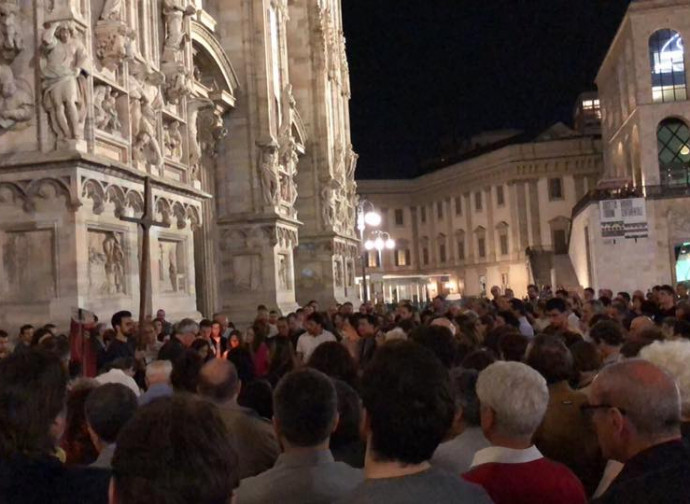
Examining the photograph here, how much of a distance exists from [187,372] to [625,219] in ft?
101

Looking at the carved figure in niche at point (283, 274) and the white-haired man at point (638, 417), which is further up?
the carved figure in niche at point (283, 274)

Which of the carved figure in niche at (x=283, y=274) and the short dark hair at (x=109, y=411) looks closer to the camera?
the short dark hair at (x=109, y=411)

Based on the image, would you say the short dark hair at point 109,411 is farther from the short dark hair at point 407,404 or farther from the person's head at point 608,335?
the person's head at point 608,335

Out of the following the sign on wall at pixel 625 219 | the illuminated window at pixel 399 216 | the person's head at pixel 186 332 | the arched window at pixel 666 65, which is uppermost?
the arched window at pixel 666 65

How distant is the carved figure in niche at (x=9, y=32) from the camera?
12.1 meters

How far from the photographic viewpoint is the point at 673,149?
143ft

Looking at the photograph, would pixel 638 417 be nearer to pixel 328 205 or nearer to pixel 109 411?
pixel 109 411

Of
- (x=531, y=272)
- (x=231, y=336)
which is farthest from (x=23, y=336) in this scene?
(x=531, y=272)

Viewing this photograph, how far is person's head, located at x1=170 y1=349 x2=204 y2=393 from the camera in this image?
563 cm

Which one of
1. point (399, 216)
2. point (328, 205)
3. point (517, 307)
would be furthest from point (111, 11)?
point (399, 216)

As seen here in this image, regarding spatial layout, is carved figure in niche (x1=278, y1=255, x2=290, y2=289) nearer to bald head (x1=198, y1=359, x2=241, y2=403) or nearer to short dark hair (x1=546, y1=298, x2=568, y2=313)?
short dark hair (x1=546, y1=298, x2=568, y2=313)

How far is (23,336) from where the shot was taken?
10719 mm

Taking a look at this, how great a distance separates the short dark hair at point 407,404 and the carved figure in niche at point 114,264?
11134 millimetres

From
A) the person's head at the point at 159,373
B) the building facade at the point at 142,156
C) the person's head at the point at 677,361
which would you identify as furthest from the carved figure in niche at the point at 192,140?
the person's head at the point at 677,361
